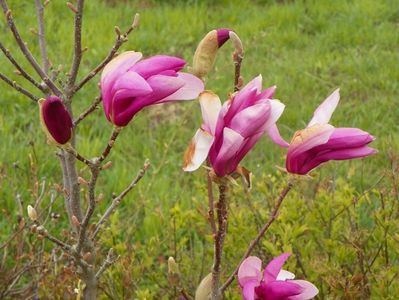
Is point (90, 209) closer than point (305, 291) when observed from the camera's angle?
No

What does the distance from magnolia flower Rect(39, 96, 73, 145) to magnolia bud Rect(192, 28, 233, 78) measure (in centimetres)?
21

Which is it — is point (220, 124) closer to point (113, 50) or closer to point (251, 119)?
point (251, 119)

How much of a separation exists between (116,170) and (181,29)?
6.78 feet

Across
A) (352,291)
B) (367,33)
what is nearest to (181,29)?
(367,33)

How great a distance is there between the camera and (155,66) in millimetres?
1048

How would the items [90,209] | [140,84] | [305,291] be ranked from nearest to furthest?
[140,84], [305,291], [90,209]

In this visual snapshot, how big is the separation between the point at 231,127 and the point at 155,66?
14cm

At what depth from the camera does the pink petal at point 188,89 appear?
3.53ft

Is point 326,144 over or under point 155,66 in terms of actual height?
under

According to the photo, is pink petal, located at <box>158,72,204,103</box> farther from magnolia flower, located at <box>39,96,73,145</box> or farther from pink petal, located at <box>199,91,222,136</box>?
magnolia flower, located at <box>39,96,73,145</box>

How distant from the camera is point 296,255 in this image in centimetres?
215

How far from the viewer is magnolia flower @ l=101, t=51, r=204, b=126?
1034 mm

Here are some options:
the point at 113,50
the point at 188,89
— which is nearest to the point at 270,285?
the point at 188,89

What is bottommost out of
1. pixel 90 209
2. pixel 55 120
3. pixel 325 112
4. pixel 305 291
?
pixel 305 291
